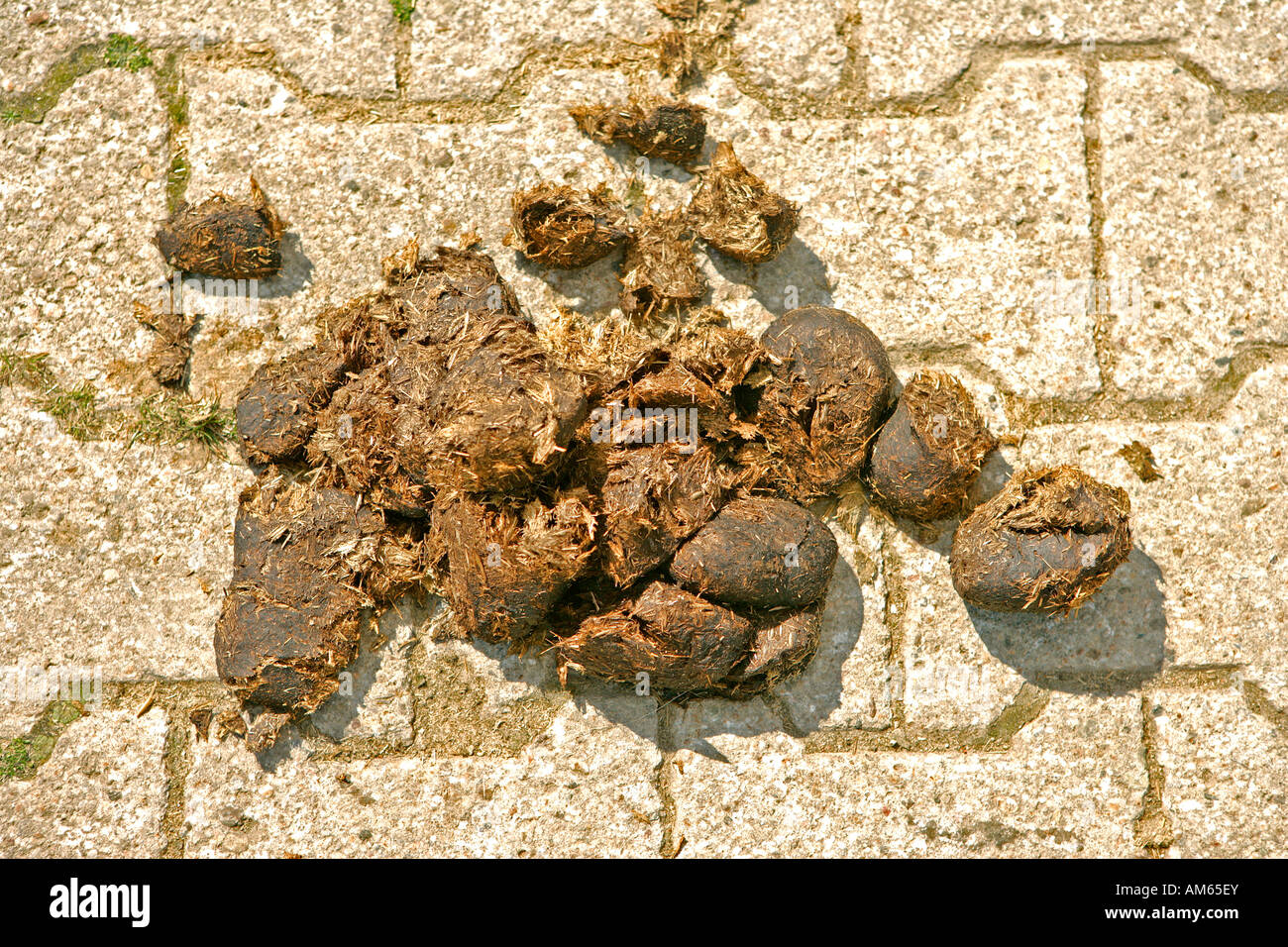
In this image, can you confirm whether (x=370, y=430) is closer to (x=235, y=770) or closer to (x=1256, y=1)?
(x=235, y=770)

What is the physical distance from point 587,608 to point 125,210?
250 centimetres

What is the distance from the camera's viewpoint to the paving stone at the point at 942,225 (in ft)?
11.7

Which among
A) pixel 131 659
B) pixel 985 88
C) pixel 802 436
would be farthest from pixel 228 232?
pixel 985 88

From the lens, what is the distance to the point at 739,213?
3.41 metres

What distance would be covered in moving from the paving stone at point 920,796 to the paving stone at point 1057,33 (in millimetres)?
2665

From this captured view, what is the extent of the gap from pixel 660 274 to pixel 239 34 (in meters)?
2.02

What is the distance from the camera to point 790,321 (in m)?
3.29

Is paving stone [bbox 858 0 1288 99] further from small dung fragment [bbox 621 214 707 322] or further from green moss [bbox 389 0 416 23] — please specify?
green moss [bbox 389 0 416 23]

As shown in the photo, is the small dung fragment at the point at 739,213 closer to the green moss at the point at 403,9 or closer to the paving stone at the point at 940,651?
the paving stone at the point at 940,651

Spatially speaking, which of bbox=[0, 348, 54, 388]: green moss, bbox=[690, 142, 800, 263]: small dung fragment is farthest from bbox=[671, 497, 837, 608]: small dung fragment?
bbox=[0, 348, 54, 388]: green moss

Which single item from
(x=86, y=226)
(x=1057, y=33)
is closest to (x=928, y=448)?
(x=1057, y=33)

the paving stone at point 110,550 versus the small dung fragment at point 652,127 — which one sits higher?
the small dung fragment at point 652,127

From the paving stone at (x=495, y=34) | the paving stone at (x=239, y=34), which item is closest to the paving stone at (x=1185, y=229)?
the paving stone at (x=495, y=34)

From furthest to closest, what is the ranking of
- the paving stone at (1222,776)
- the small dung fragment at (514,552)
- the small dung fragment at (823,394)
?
the paving stone at (1222,776), the small dung fragment at (823,394), the small dung fragment at (514,552)
